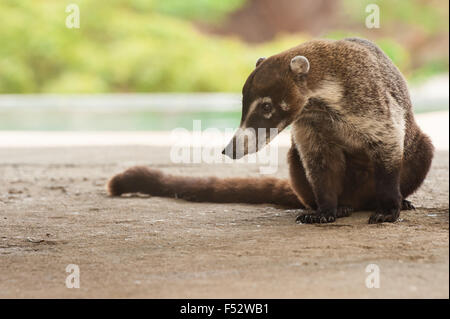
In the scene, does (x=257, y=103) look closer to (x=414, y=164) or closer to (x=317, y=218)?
(x=317, y=218)

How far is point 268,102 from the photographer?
373 cm

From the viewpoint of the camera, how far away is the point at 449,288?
2.46m

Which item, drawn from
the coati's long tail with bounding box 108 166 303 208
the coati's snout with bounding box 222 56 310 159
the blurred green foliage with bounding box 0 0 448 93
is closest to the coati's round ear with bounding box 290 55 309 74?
the coati's snout with bounding box 222 56 310 159

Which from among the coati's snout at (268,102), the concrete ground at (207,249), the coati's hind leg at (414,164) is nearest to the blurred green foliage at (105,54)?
the concrete ground at (207,249)

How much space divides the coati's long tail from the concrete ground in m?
0.09

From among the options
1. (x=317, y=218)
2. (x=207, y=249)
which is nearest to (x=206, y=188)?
(x=317, y=218)

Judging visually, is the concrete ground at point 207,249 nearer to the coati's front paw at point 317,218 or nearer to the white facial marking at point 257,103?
the coati's front paw at point 317,218

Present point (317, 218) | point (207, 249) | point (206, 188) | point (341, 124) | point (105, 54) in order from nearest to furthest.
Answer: point (207, 249), point (341, 124), point (317, 218), point (206, 188), point (105, 54)

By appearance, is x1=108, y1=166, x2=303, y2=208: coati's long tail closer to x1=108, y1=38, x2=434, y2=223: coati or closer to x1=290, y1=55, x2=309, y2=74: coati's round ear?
x1=108, y1=38, x2=434, y2=223: coati

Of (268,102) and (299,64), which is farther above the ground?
(299,64)

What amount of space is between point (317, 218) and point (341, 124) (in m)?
0.56

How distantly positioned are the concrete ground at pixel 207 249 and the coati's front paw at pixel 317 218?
63 mm

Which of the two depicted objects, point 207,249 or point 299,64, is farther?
point 299,64

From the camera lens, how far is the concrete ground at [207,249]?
2.65 m
